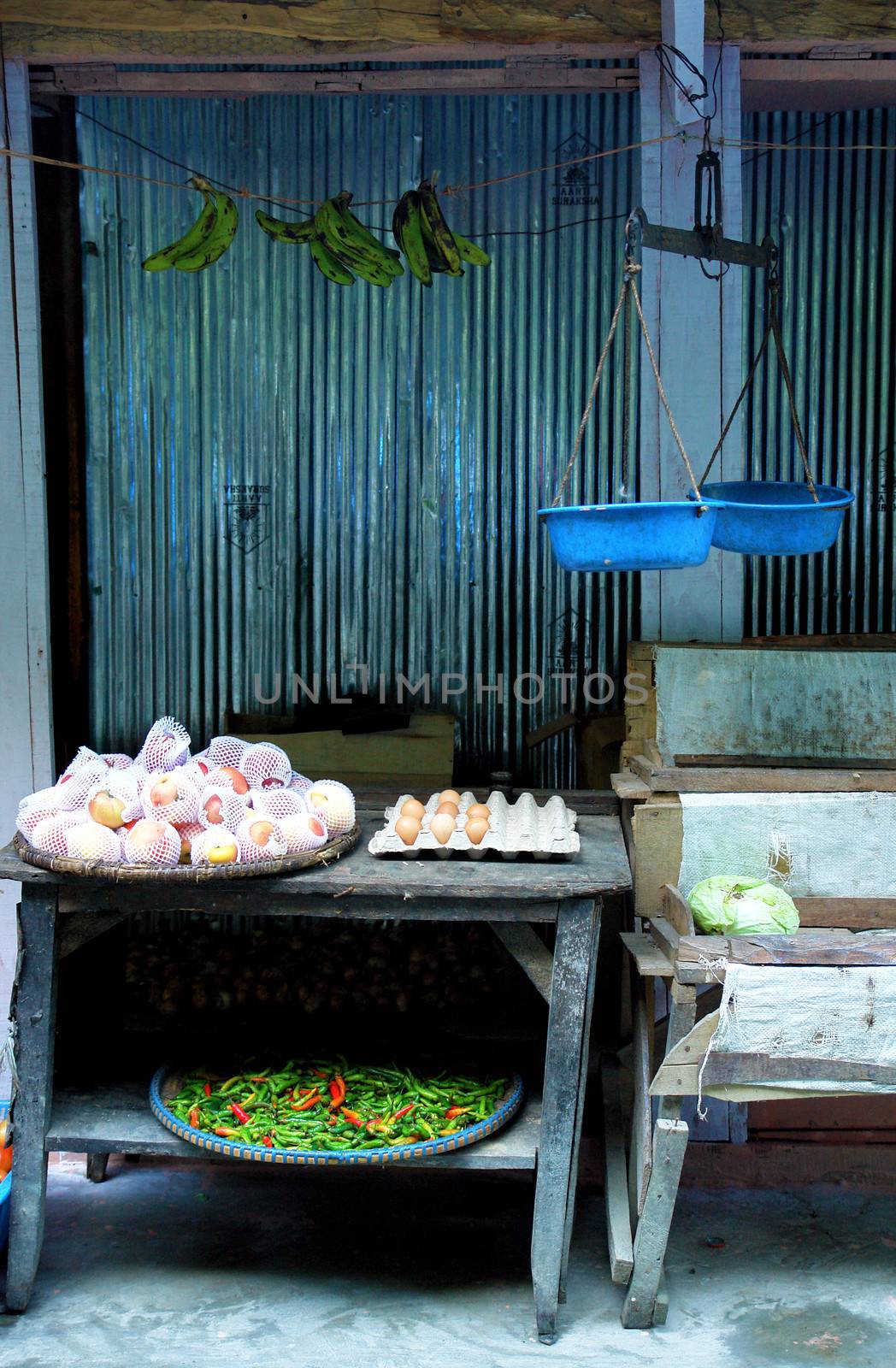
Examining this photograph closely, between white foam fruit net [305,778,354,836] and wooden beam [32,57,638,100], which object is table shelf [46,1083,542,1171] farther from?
wooden beam [32,57,638,100]

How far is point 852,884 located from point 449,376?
262 centimetres

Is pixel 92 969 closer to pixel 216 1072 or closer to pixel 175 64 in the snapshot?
pixel 216 1072

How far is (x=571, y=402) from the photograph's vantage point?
17.2ft

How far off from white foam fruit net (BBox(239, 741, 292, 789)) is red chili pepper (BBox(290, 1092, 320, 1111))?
1.05 metres

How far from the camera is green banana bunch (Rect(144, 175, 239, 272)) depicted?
204 inches

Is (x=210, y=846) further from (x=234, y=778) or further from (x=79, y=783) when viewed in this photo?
(x=79, y=783)

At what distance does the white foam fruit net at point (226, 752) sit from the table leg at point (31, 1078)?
82 centimetres

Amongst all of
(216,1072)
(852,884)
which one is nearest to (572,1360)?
(216,1072)

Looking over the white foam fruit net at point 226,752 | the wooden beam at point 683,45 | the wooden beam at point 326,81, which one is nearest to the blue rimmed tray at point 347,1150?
the white foam fruit net at point 226,752

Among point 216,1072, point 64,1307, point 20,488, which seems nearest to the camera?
point 64,1307

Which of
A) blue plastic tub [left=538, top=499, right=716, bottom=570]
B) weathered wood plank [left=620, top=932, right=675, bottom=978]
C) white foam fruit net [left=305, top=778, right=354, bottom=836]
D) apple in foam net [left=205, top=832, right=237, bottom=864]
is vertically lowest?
weathered wood plank [left=620, top=932, right=675, bottom=978]

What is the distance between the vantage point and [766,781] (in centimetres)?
440

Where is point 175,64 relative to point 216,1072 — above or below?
above

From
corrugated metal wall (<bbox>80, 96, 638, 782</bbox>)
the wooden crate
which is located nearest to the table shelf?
the wooden crate
